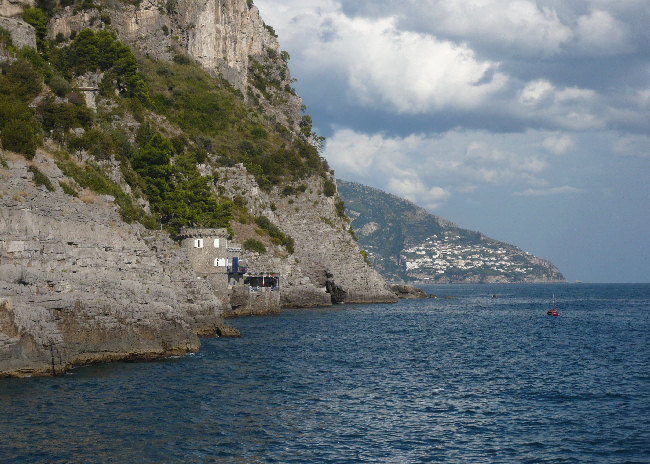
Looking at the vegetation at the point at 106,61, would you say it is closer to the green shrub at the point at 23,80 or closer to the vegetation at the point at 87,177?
the green shrub at the point at 23,80

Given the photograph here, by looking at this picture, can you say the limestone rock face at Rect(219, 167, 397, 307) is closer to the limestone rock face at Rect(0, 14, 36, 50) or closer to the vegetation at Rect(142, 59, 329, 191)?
the vegetation at Rect(142, 59, 329, 191)

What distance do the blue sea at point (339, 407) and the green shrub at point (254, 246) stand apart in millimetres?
40284

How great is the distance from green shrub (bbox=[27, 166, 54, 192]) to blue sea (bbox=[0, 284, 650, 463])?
12.9 metres

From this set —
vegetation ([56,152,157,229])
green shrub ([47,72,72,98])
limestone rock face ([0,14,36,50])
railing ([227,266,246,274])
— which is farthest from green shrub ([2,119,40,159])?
railing ([227,266,246,274])

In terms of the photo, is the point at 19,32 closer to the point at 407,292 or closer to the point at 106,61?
the point at 106,61

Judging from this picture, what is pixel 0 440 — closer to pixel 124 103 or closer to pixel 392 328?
pixel 392 328

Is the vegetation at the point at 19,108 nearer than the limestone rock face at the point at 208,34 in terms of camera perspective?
Yes

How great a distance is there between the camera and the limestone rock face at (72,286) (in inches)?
1405

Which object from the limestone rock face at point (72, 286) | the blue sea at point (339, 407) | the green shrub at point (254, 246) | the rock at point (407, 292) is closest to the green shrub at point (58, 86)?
the limestone rock face at point (72, 286)

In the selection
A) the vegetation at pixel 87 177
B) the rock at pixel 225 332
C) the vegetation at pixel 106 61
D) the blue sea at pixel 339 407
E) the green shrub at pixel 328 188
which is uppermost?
the vegetation at pixel 106 61

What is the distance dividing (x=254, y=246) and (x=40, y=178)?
56.6 metres

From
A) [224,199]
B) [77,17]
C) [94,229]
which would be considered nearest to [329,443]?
[94,229]

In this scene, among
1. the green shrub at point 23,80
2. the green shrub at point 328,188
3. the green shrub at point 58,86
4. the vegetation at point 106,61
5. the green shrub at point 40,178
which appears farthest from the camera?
the green shrub at point 328,188

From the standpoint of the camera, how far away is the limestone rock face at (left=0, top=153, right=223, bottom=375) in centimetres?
3569
